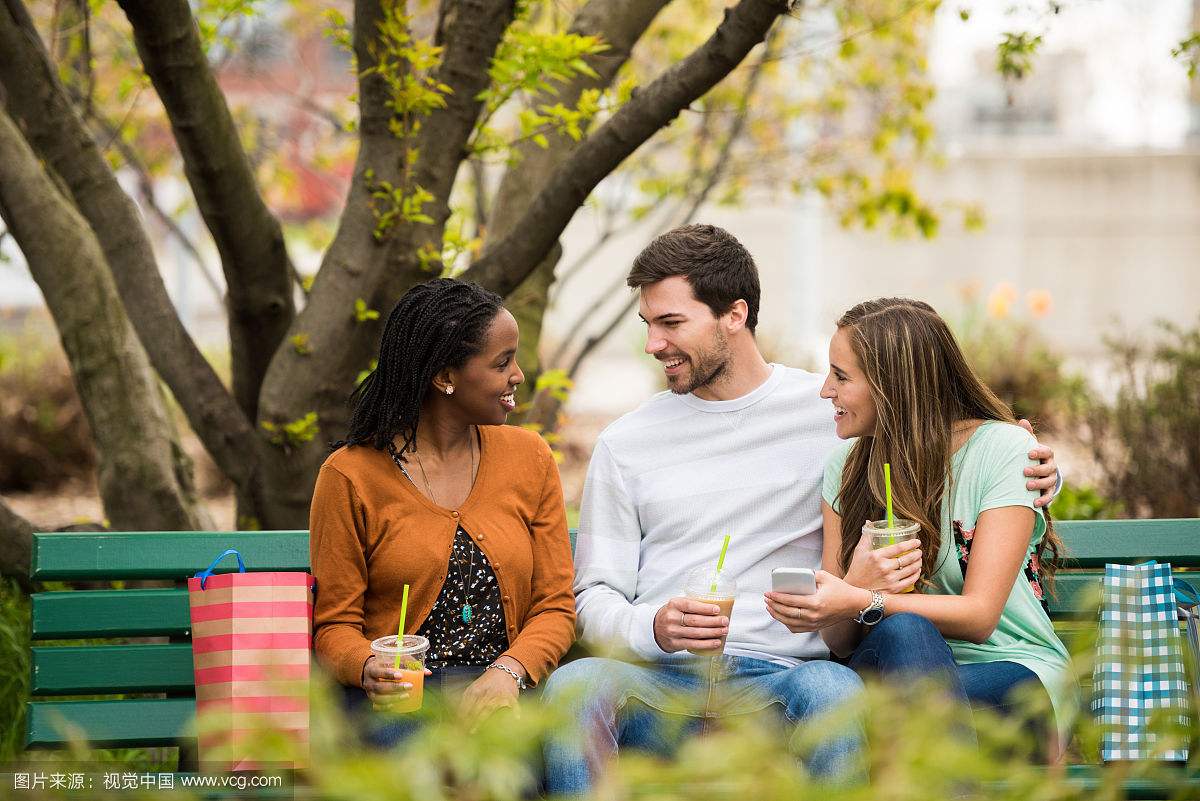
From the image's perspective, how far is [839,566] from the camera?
296 centimetres

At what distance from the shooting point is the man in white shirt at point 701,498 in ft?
9.43

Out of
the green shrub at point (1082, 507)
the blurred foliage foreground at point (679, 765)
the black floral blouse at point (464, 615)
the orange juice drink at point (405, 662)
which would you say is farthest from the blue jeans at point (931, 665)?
the green shrub at point (1082, 507)

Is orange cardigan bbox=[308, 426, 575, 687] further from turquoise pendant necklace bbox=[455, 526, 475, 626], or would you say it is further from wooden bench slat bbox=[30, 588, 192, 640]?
wooden bench slat bbox=[30, 588, 192, 640]

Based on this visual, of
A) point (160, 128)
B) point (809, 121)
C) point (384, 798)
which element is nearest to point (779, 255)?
point (809, 121)

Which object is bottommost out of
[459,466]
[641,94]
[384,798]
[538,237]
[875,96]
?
[384,798]

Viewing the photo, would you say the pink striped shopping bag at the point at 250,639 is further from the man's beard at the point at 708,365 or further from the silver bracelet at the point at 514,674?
the man's beard at the point at 708,365

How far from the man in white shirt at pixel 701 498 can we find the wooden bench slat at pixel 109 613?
99cm

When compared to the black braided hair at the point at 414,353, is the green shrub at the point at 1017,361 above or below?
above

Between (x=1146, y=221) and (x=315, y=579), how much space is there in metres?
19.0

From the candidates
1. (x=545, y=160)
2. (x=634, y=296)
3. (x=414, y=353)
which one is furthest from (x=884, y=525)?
(x=634, y=296)

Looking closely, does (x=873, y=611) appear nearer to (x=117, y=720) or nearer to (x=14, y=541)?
(x=117, y=720)

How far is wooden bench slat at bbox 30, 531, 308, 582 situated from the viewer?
9.93ft

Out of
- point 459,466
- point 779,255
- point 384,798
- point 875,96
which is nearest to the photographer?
point 384,798

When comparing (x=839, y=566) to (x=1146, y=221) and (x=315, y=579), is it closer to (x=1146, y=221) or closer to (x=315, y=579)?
(x=315, y=579)
